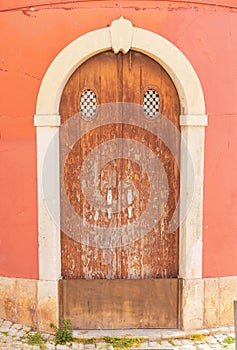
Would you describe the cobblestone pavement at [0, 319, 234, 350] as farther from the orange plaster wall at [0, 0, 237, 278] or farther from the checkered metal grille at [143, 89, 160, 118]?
the checkered metal grille at [143, 89, 160, 118]

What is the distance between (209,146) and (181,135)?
33 cm

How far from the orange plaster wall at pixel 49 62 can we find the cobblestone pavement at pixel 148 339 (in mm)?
642

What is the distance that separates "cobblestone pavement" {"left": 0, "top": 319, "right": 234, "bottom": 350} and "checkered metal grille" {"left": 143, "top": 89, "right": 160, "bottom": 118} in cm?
249

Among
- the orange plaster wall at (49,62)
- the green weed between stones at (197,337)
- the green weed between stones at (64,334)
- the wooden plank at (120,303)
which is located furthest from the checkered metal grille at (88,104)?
the green weed between stones at (197,337)

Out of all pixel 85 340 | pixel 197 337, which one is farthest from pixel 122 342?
pixel 197 337

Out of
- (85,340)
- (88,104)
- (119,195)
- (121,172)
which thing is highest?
(88,104)

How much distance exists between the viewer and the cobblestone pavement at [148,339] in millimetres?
4938

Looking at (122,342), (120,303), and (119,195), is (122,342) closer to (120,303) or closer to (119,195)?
(120,303)

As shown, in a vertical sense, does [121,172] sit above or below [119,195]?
above

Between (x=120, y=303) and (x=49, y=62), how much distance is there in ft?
9.24

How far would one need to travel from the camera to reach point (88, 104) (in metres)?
5.10

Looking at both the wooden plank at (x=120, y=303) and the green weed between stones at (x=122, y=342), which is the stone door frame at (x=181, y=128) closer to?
the wooden plank at (x=120, y=303)

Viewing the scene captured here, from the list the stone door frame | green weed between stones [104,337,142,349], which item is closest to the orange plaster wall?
the stone door frame

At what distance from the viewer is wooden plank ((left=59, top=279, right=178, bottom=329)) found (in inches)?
206
